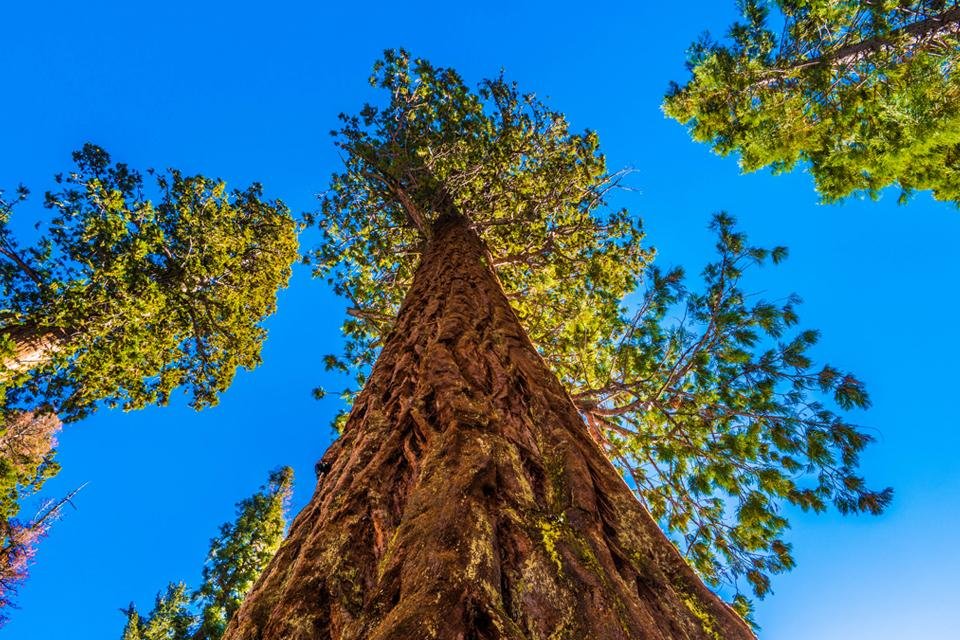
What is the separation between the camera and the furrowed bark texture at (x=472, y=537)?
4.07 ft

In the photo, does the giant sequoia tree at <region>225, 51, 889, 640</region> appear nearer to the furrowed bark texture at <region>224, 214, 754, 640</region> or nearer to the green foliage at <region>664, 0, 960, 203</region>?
the furrowed bark texture at <region>224, 214, 754, 640</region>

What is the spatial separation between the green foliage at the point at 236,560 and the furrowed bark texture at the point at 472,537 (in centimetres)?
1049

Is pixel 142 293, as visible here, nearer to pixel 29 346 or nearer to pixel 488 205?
pixel 29 346

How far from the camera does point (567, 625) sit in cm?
122

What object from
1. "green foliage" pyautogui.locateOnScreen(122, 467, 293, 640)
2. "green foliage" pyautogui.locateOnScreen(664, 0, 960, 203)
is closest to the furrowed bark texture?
"green foliage" pyautogui.locateOnScreen(664, 0, 960, 203)

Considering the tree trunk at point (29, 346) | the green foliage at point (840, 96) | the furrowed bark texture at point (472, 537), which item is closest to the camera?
the furrowed bark texture at point (472, 537)

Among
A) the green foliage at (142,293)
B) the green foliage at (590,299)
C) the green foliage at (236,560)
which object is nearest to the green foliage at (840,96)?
the green foliage at (590,299)

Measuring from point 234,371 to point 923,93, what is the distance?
11.6 meters

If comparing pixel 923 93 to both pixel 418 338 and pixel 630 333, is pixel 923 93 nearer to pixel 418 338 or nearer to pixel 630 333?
pixel 630 333

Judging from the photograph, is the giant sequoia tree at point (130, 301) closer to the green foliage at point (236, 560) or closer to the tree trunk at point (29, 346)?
the tree trunk at point (29, 346)

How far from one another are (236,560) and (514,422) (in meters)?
15.2

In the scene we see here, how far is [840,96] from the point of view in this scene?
6.39 metres

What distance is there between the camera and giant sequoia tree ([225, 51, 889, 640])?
139cm

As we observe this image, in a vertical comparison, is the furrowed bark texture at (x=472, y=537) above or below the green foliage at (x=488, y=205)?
below
